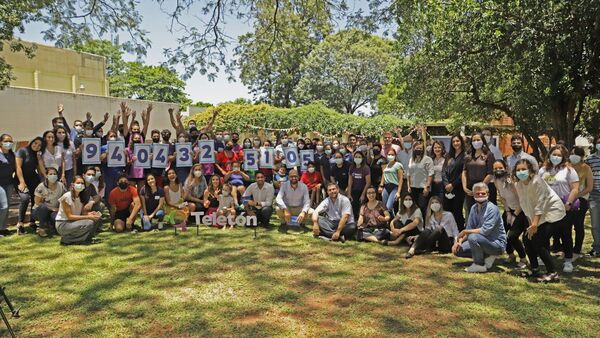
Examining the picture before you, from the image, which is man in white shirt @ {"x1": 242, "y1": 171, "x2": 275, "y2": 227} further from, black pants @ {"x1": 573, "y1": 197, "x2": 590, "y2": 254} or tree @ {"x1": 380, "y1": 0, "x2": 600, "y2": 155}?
black pants @ {"x1": 573, "y1": 197, "x2": 590, "y2": 254}

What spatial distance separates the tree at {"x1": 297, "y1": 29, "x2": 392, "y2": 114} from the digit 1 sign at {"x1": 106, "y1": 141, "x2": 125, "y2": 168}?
124 feet

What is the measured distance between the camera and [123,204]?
899 cm

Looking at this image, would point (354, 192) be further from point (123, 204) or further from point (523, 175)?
point (123, 204)

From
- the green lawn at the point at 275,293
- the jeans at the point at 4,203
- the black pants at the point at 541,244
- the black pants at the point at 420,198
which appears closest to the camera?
the green lawn at the point at 275,293

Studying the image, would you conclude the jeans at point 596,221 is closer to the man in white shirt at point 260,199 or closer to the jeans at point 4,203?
the man in white shirt at point 260,199

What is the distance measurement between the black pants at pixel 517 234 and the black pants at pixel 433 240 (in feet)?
2.96

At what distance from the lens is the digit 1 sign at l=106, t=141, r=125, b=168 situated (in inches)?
373

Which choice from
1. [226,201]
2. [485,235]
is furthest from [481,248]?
[226,201]

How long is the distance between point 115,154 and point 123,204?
44.7 inches

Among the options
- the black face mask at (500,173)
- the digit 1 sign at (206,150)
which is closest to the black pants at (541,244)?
the black face mask at (500,173)

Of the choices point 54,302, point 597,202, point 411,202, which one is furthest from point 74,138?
point 597,202

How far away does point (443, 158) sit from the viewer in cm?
811

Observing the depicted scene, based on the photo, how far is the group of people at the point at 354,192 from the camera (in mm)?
6414

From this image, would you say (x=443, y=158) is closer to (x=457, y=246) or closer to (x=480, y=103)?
(x=457, y=246)
